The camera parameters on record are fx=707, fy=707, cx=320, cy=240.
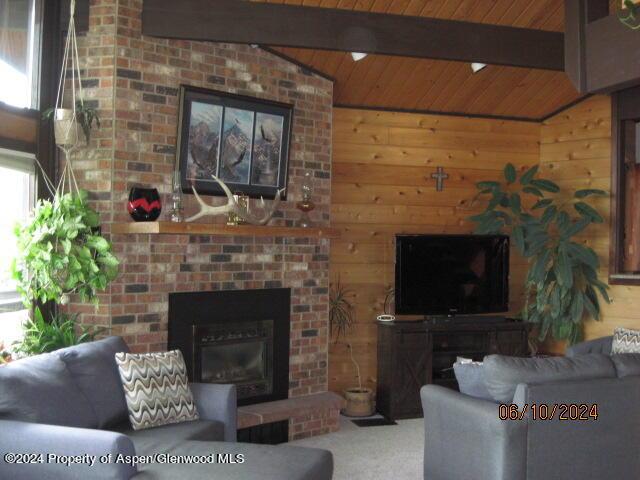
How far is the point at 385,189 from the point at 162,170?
2.34 metres

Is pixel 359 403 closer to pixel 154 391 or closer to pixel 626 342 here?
pixel 626 342

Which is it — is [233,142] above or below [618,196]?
above

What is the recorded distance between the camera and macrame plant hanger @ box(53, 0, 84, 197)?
4270 millimetres

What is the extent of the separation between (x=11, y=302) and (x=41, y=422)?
138 cm

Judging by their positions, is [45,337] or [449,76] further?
[449,76]

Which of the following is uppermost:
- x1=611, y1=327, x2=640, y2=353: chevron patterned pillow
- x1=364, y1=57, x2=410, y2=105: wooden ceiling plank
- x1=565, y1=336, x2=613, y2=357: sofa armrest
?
x1=364, y1=57, x2=410, y2=105: wooden ceiling plank

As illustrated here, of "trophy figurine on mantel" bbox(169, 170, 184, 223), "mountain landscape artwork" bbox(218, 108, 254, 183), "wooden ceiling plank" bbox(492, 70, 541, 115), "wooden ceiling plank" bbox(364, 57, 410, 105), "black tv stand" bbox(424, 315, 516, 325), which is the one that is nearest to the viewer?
"trophy figurine on mantel" bbox(169, 170, 184, 223)

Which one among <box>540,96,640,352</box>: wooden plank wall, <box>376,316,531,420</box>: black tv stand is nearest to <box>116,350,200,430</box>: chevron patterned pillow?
<box>376,316,531,420</box>: black tv stand

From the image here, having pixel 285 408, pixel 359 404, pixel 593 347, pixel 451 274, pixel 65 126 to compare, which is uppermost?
pixel 65 126

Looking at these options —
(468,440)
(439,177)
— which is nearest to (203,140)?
(439,177)

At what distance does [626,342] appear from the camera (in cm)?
513

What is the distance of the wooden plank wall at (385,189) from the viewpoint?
20.6ft
